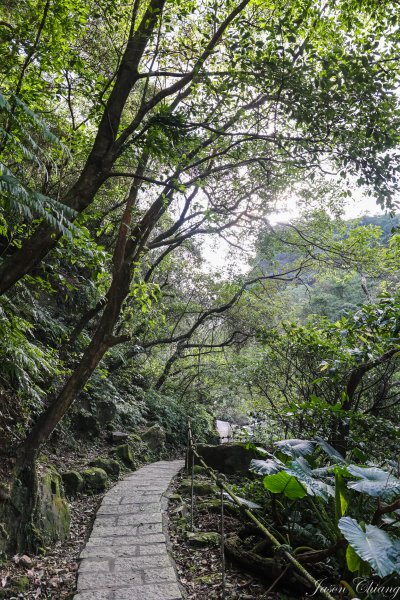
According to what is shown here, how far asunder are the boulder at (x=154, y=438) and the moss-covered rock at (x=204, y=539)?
21.2ft

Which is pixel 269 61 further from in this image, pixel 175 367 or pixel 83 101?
pixel 175 367

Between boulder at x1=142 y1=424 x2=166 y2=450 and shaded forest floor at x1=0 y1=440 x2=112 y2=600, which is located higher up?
boulder at x1=142 y1=424 x2=166 y2=450

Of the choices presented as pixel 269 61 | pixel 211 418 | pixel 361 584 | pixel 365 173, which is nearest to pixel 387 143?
pixel 365 173

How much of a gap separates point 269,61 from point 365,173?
4.98 feet

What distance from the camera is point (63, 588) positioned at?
3568 millimetres

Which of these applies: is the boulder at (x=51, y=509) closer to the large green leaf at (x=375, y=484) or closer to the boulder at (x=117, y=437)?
the large green leaf at (x=375, y=484)

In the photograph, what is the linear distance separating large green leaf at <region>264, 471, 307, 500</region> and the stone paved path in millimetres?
1115

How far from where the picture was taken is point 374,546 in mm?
2387

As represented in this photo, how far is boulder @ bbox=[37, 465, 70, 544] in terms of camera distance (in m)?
4.35

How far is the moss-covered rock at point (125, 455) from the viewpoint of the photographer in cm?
857

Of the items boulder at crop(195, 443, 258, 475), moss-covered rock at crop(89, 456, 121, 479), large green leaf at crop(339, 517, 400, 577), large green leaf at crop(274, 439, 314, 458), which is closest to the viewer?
large green leaf at crop(339, 517, 400, 577)

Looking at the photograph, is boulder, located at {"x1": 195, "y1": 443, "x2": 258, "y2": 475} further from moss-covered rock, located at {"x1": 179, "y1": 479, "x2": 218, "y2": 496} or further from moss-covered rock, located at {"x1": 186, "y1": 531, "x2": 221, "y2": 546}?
moss-covered rock, located at {"x1": 186, "y1": 531, "x2": 221, "y2": 546}

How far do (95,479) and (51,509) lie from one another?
1936 mm

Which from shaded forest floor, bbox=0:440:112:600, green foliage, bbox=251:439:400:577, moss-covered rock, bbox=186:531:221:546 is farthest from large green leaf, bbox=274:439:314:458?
shaded forest floor, bbox=0:440:112:600
